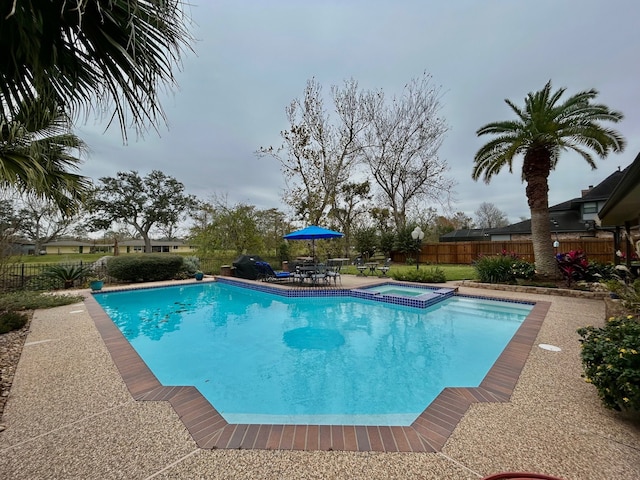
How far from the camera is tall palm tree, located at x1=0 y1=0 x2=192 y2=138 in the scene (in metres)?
1.66

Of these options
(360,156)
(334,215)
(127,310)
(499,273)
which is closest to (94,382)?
(127,310)

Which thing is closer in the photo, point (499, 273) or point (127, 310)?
point (127, 310)

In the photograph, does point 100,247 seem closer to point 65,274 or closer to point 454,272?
point 65,274

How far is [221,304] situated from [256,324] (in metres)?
3.28

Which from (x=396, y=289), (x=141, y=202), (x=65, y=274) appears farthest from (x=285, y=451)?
(x=141, y=202)

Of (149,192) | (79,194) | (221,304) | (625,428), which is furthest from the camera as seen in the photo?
(149,192)

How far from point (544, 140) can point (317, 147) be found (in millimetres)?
13154

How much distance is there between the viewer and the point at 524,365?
4.02m

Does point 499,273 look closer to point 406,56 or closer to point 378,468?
point 406,56

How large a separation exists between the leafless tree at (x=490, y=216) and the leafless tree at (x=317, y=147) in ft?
109

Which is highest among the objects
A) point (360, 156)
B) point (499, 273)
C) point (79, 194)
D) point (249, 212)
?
point (360, 156)

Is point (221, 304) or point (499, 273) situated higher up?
point (499, 273)

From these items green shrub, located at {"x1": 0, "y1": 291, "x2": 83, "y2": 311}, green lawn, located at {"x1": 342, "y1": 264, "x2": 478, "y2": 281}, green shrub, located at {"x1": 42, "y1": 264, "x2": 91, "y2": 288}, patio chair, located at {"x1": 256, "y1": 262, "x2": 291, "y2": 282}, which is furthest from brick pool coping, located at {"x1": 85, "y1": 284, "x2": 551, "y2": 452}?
green shrub, located at {"x1": 42, "y1": 264, "x2": 91, "y2": 288}

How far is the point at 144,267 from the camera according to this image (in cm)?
1373
